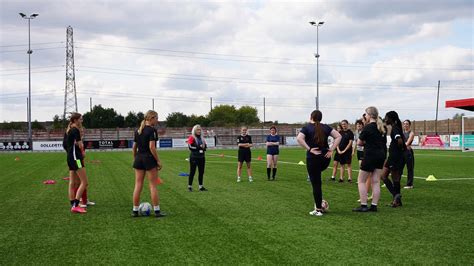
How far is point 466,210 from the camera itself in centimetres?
973

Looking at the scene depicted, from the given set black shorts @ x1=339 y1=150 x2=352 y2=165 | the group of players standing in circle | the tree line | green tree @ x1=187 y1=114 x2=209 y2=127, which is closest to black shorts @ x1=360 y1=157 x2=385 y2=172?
the group of players standing in circle

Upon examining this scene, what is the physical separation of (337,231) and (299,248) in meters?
1.38

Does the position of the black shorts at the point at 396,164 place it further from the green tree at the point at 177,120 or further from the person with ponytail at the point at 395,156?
the green tree at the point at 177,120

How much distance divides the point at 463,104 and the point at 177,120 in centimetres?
6909

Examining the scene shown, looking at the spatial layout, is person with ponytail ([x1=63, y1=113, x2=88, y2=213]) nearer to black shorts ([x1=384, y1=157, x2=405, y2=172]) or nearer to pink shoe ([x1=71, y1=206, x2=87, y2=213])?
pink shoe ([x1=71, y1=206, x2=87, y2=213])

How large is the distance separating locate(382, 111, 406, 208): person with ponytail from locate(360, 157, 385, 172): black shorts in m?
1.03

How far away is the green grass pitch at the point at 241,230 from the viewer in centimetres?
632

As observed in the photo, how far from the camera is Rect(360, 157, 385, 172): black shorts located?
968 cm

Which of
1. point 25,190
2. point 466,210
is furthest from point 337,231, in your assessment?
point 25,190

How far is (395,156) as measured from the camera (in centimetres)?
1079

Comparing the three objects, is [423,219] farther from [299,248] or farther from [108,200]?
[108,200]

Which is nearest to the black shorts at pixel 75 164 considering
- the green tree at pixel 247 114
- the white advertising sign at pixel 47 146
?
the white advertising sign at pixel 47 146

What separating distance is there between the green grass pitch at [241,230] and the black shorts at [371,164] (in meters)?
0.88

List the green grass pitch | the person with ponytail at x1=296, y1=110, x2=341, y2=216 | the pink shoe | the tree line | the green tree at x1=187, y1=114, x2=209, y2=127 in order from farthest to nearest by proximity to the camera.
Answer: the green tree at x1=187, y1=114, x2=209, y2=127
the tree line
the pink shoe
the person with ponytail at x1=296, y1=110, x2=341, y2=216
the green grass pitch
